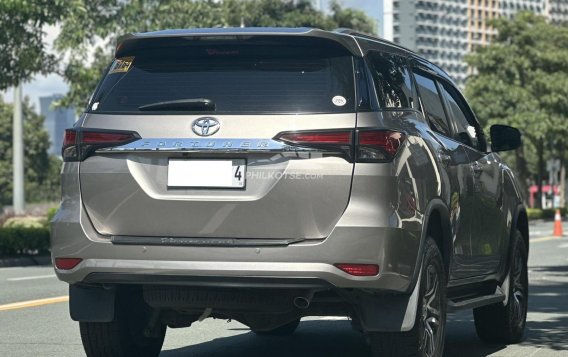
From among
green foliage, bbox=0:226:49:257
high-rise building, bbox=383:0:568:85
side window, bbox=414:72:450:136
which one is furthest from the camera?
high-rise building, bbox=383:0:568:85

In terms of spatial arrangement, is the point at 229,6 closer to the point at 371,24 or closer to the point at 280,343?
the point at 371,24

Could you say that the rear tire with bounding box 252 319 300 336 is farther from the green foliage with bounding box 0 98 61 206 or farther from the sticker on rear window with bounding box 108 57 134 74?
the green foliage with bounding box 0 98 61 206

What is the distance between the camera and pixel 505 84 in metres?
57.5

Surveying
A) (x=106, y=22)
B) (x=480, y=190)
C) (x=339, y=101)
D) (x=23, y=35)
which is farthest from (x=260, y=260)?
(x=106, y=22)

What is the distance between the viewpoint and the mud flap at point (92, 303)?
20.5 ft

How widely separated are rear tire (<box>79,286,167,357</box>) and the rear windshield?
110 cm

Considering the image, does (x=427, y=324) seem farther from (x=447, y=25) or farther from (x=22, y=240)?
(x=447, y=25)

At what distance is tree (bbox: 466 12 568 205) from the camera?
185 feet

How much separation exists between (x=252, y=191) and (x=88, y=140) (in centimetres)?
90

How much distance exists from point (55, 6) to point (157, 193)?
1653 centimetres

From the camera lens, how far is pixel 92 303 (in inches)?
247

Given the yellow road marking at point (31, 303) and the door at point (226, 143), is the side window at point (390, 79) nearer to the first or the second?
the door at point (226, 143)

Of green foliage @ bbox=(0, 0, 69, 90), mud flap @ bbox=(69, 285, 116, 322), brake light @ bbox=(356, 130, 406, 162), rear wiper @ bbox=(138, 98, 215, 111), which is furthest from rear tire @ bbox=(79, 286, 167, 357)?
green foliage @ bbox=(0, 0, 69, 90)

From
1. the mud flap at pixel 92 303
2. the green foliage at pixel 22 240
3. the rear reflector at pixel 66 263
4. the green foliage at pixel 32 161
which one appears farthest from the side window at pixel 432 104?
the green foliage at pixel 32 161
